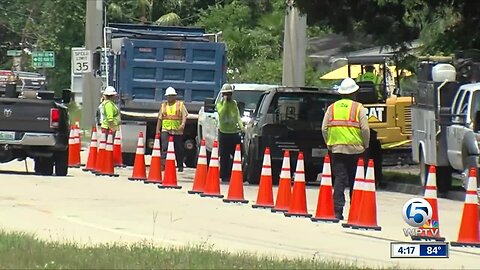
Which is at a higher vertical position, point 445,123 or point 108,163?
point 445,123

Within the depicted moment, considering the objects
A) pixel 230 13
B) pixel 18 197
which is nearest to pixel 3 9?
pixel 230 13

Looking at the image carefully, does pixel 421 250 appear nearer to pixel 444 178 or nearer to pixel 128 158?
pixel 444 178

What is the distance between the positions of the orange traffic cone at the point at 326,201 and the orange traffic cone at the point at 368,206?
769mm

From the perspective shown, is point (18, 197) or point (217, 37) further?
point (217, 37)

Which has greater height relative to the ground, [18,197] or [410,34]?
[410,34]

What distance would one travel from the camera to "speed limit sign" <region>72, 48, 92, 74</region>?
116ft

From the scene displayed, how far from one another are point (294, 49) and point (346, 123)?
14540mm

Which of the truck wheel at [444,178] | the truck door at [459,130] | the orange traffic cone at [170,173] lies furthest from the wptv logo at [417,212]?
the truck wheel at [444,178]

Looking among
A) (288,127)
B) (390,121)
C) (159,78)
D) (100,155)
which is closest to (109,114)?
(100,155)

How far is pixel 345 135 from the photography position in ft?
50.9

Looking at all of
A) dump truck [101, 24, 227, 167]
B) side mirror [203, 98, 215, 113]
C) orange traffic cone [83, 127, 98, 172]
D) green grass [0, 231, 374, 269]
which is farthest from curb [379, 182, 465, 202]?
green grass [0, 231, 374, 269]

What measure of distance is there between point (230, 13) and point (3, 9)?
17604mm

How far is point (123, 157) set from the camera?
28062 mm

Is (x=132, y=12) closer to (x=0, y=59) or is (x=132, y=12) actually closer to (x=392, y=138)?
(x=0, y=59)
